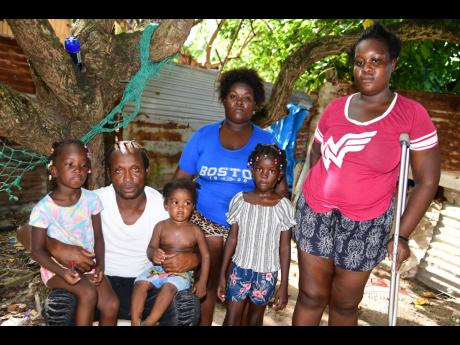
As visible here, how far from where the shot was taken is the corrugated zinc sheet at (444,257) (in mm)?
4574

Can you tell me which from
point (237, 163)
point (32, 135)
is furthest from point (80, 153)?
point (237, 163)

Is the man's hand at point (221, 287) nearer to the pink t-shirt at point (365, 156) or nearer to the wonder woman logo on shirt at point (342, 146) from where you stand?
the pink t-shirt at point (365, 156)

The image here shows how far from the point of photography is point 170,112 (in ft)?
21.3

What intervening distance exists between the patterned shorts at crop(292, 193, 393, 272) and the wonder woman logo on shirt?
0.94ft

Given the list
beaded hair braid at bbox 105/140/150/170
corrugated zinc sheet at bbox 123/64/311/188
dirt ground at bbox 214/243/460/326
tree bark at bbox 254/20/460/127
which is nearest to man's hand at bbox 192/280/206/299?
beaded hair braid at bbox 105/140/150/170

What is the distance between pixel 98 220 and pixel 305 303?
1.31 meters

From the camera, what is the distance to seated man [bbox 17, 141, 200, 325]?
7.62ft

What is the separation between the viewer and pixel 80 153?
224 centimetres

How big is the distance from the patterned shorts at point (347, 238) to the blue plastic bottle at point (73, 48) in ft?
6.04

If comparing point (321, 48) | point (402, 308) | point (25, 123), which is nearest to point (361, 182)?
point (25, 123)

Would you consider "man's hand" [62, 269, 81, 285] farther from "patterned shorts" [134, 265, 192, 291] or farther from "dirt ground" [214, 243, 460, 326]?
"dirt ground" [214, 243, 460, 326]

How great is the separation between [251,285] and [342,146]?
3.56 feet

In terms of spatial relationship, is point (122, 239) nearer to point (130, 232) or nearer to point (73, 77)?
point (130, 232)

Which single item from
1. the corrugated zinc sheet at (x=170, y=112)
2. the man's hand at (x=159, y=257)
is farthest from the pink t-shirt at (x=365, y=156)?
the corrugated zinc sheet at (x=170, y=112)
